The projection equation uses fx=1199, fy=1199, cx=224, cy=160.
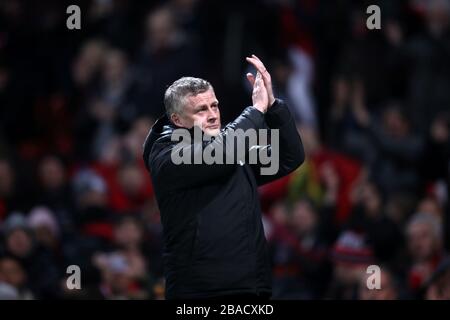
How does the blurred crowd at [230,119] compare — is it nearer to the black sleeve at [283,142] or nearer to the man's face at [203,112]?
the black sleeve at [283,142]

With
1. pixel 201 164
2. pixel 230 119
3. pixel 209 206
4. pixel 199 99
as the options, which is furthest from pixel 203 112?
pixel 230 119

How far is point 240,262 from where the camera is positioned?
16.7ft

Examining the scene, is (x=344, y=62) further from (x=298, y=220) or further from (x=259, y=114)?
(x=259, y=114)

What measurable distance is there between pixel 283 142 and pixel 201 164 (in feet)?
1.65

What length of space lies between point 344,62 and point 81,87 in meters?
2.44

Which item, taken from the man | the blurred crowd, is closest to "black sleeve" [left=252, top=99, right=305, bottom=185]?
the man

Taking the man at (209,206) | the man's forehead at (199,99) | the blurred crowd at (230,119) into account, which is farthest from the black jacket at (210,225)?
the blurred crowd at (230,119)

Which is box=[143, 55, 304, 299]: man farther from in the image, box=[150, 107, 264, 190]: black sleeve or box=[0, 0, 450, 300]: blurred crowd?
box=[0, 0, 450, 300]: blurred crowd

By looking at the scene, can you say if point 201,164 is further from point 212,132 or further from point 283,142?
point 283,142

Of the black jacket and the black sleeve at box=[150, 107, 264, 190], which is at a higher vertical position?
the black sleeve at box=[150, 107, 264, 190]

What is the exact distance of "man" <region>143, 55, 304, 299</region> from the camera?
5082 mm

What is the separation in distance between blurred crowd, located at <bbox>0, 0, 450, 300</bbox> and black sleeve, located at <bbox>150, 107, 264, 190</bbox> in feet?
8.08

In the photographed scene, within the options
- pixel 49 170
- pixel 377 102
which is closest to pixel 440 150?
pixel 377 102

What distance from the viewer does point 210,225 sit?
16.7 feet
